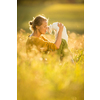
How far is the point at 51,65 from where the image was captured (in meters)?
2.39

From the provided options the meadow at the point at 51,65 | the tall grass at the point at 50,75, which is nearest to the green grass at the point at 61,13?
the meadow at the point at 51,65

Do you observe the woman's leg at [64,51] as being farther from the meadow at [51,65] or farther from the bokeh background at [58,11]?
the bokeh background at [58,11]

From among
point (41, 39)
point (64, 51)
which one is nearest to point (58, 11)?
point (41, 39)

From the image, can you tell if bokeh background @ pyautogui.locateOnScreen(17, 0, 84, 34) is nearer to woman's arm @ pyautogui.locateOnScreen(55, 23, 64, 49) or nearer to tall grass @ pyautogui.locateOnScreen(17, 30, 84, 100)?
woman's arm @ pyautogui.locateOnScreen(55, 23, 64, 49)

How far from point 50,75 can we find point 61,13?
89 centimetres

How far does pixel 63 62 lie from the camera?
2.41 metres

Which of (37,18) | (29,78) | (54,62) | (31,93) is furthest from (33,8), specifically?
(31,93)

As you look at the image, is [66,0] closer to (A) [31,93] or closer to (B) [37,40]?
(B) [37,40]

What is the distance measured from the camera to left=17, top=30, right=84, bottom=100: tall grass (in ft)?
7.67

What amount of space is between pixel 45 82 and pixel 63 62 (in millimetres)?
378

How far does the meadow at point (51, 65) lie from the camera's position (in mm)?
2342

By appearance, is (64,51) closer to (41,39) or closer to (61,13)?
(41,39)

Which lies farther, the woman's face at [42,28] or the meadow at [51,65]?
the woman's face at [42,28]

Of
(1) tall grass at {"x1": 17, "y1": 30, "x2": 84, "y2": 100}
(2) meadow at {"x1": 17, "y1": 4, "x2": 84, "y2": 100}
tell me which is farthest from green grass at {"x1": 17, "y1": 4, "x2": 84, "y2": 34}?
(1) tall grass at {"x1": 17, "y1": 30, "x2": 84, "y2": 100}
